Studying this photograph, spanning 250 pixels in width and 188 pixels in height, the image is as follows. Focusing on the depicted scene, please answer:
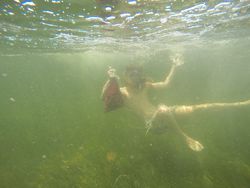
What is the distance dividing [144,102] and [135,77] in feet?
4.74

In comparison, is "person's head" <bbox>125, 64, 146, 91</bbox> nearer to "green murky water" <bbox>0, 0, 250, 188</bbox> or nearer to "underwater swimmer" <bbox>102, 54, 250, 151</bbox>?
"underwater swimmer" <bbox>102, 54, 250, 151</bbox>

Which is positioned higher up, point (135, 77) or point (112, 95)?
point (135, 77)

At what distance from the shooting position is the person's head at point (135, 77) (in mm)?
8875

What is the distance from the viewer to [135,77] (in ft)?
29.6

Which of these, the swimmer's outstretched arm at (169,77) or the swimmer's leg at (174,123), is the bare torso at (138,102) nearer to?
the swimmer's outstretched arm at (169,77)

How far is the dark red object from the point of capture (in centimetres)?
787

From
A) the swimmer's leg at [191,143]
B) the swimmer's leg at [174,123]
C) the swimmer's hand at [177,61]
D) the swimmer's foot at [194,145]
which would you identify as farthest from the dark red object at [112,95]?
the swimmer's hand at [177,61]

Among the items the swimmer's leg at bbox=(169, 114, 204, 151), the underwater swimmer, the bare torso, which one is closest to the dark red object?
the underwater swimmer

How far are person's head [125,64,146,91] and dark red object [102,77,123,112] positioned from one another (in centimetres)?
110

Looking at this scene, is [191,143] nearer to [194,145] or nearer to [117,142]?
[194,145]

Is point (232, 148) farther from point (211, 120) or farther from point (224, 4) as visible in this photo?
point (224, 4)

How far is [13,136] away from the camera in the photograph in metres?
14.2

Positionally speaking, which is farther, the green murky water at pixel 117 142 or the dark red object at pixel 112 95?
the green murky water at pixel 117 142

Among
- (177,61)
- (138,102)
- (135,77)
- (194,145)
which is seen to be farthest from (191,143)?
(177,61)
